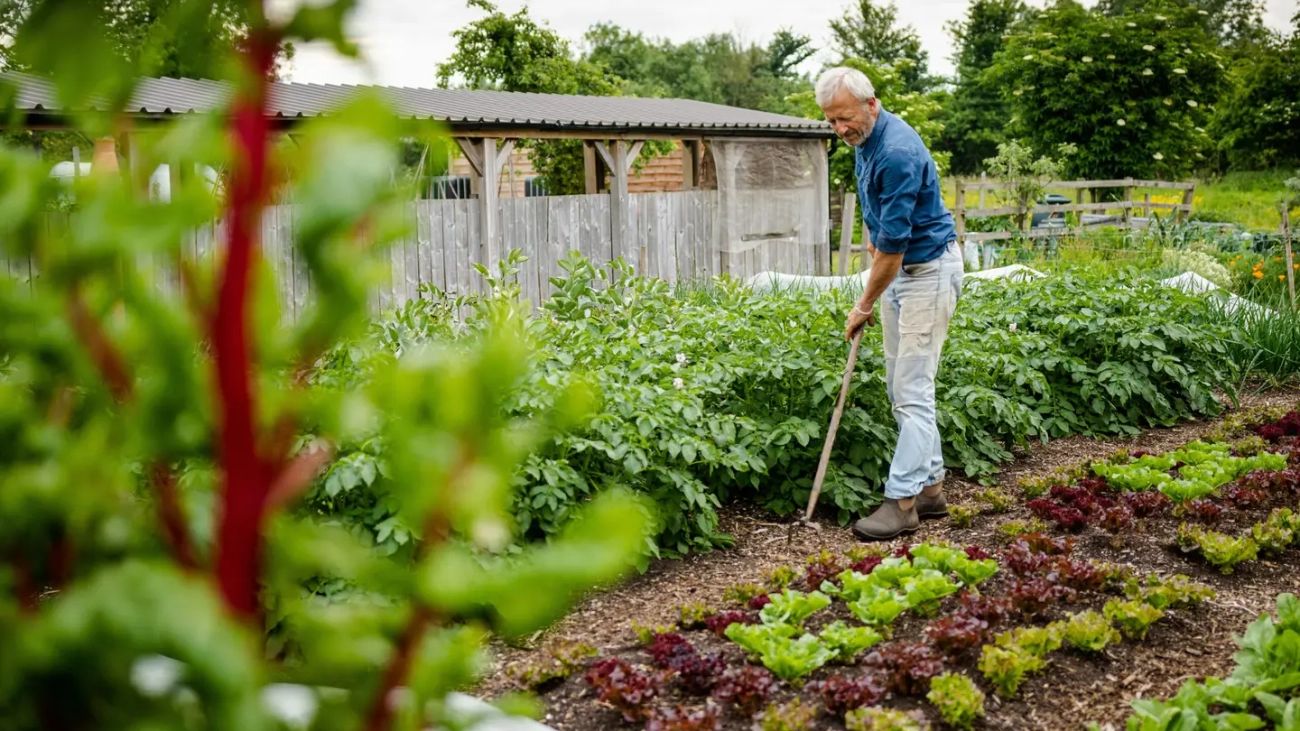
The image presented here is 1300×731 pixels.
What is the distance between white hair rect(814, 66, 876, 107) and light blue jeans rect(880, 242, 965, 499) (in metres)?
0.79

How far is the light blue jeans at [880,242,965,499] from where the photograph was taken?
4.91 m

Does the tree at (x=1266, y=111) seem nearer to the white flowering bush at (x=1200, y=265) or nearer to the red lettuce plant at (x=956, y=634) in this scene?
the white flowering bush at (x=1200, y=265)

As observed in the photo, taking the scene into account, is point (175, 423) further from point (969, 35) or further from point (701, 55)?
point (701, 55)

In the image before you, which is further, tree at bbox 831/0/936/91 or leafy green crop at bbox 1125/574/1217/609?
tree at bbox 831/0/936/91

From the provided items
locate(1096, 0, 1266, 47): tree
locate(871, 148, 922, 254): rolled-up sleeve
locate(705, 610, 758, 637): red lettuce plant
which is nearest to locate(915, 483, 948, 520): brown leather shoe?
locate(871, 148, 922, 254): rolled-up sleeve

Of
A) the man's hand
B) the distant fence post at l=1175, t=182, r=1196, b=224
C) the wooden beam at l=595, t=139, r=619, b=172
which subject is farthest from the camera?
the distant fence post at l=1175, t=182, r=1196, b=224

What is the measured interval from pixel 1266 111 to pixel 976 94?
588 inches

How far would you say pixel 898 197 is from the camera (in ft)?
15.3

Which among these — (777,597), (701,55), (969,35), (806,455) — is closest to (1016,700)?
(777,597)

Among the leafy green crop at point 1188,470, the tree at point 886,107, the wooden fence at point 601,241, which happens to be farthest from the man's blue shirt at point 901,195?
the tree at point 886,107

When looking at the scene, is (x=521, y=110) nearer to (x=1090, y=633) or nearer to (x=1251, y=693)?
(x=1090, y=633)

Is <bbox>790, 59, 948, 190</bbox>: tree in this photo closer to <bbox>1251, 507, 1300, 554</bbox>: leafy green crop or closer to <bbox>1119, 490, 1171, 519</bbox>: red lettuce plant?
<bbox>1119, 490, 1171, 519</bbox>: red lettuce plant

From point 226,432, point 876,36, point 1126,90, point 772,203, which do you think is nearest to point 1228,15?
point 876,36

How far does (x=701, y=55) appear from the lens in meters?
56.3
